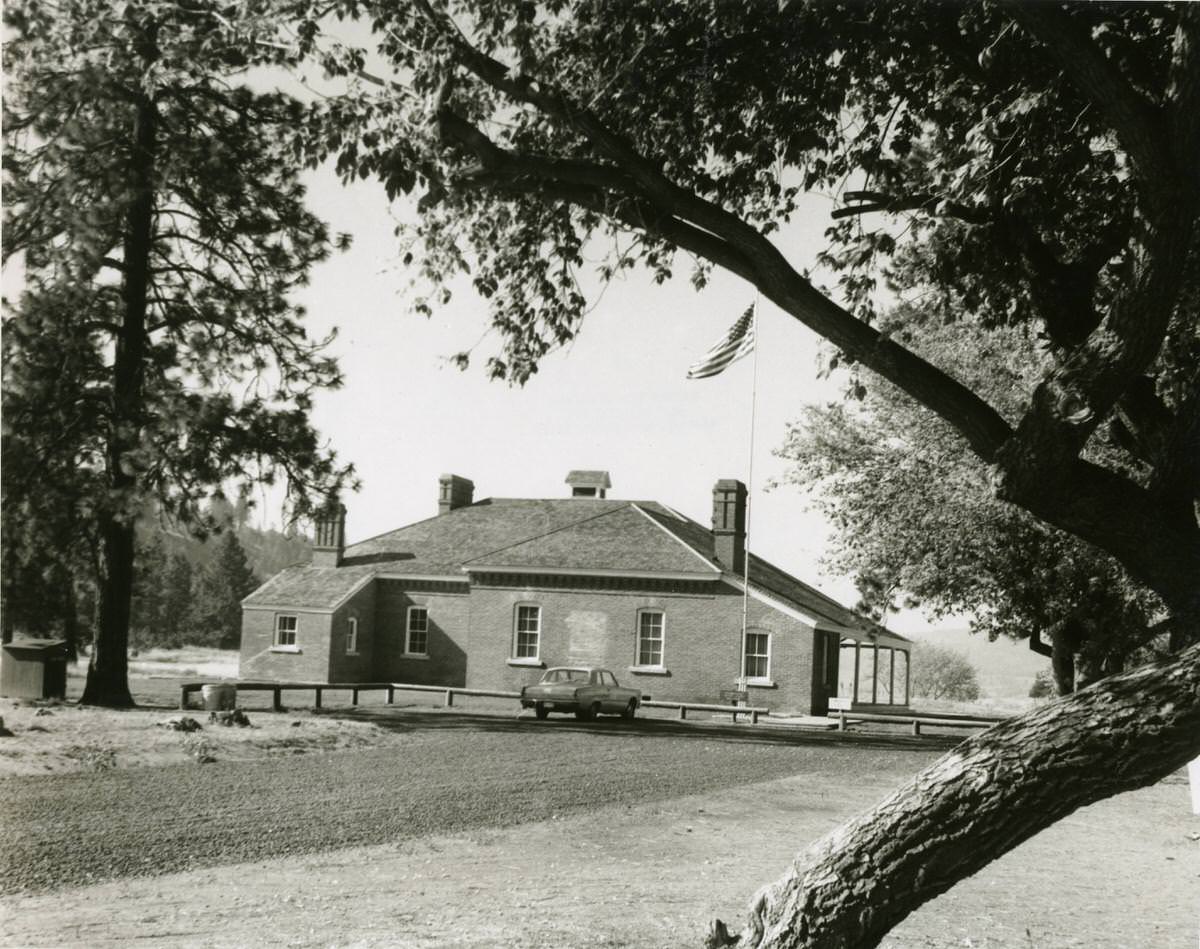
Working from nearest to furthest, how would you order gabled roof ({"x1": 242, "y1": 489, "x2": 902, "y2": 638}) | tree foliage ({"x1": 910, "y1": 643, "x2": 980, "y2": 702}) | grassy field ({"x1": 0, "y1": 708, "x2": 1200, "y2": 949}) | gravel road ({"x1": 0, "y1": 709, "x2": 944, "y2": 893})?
grassy field ({"x1": 0, "y1": 708, "x2": 1200, "y2": 949})
gravel road ({"x1": 0, "y1": 709, "x2": 944, "y2": 893})
gabled roof ({"x1": 242, "y1": 489, "x2": 902, "y2": 638})
tree foliage ({"x1": 910, "y1": 643, "x2": 980, "y2": 702})

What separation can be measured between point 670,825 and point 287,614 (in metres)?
30.2

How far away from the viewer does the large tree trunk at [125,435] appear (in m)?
19.1

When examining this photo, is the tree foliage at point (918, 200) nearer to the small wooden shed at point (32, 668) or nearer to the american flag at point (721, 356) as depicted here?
the american flag at point (721, 356)

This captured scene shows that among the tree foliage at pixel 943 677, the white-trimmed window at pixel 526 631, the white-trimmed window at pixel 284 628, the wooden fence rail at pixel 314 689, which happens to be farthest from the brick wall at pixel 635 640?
the tree foliage at pixel 943 677

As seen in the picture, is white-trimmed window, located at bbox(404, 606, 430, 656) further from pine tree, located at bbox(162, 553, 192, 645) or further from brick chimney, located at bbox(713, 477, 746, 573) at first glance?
pine tree, located at bbox(162, 553, 192, 645)

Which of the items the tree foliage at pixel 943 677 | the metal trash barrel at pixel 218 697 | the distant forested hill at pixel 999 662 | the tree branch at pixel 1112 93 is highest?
the tree branch at pixel 1112 93

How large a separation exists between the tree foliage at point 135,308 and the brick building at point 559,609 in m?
16.2

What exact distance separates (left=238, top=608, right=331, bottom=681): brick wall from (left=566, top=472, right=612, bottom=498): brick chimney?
1081 centimetres

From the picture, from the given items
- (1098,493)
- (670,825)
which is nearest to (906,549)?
(670,825)

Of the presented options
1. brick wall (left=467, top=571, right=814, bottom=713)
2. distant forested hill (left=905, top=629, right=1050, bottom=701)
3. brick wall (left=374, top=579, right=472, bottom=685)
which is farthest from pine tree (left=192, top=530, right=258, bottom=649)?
distant forested hill (left=905, top=629, right=1050, bottom=701)

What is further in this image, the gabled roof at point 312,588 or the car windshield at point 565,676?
the gabled roof at point 312,588

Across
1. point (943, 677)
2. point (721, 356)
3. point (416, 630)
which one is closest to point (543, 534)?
point (416, 630)

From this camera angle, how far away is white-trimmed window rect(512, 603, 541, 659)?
1487 inches

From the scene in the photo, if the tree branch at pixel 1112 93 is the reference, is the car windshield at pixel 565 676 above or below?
below
